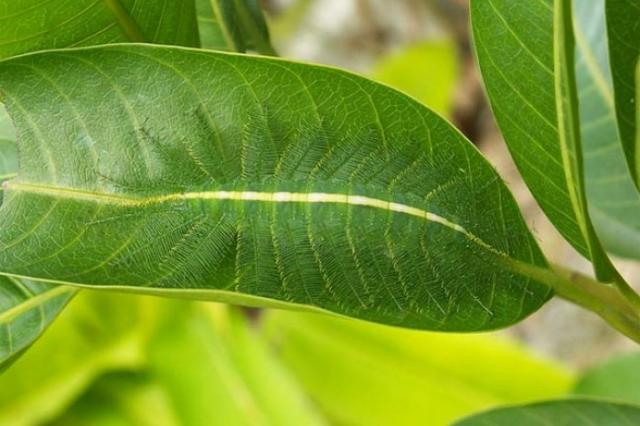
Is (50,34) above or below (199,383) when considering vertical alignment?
above

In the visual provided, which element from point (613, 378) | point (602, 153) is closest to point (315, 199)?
point (602, 153)

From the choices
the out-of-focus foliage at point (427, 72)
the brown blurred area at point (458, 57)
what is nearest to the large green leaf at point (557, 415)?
the out-of-focus foliage at point (427, 72)

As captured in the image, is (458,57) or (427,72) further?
(458,57)

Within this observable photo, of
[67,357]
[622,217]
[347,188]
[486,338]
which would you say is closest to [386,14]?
[486,338]

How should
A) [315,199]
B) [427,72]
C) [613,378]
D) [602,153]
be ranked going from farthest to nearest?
1. [427,72]
2. [613,378]
3. [602,153]
4. [315,199]

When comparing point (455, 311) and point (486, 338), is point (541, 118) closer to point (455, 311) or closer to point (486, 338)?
point (455, 311)

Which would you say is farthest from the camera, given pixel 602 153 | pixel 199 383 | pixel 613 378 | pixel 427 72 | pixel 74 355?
pixel 427 72

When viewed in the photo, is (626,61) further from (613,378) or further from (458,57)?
(458,57)

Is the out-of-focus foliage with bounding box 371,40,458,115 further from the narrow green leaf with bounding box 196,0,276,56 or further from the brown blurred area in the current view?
the narrow green leaf with bounding box 196,0,276,56

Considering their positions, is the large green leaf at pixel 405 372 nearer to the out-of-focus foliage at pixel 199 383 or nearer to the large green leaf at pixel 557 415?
the out-of-focus foliage at pixel 199 383
